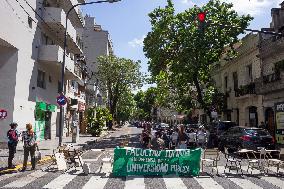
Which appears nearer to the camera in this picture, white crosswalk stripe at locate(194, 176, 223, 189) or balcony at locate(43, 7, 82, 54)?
white crosswalk stripe at locate(194, 176, 223, 189)

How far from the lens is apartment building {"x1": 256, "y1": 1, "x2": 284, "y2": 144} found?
81.4 ft

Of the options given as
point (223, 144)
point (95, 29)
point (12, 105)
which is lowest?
point (223, 144)

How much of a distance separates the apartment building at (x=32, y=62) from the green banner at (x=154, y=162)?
11.3 m

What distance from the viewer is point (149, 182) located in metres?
10.5

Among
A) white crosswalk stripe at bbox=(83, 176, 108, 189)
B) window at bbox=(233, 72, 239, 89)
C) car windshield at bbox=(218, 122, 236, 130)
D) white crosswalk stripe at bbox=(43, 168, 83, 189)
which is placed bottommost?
white crosswalk stripe at bbox=(83, 176, 108, 189)

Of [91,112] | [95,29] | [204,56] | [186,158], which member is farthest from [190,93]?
[95,29]

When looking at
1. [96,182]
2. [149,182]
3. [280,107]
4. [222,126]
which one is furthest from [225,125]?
[96,182]

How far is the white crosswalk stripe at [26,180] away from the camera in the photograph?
31.6 ft

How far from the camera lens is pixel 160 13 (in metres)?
33.4

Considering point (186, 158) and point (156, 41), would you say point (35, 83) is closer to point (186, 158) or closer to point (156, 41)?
point (156, 41)

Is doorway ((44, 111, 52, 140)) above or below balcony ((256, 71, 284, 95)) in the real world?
below

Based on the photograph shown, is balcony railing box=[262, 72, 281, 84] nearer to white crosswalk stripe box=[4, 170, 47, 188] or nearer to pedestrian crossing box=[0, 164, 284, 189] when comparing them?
pedestrian crossing box=[0, 164, 284, 189]

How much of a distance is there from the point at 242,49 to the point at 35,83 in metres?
19.3

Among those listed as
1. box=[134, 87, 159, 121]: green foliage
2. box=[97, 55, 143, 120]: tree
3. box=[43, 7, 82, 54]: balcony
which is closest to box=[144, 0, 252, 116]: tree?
box=[43, 7, 82, 54]: balcony
